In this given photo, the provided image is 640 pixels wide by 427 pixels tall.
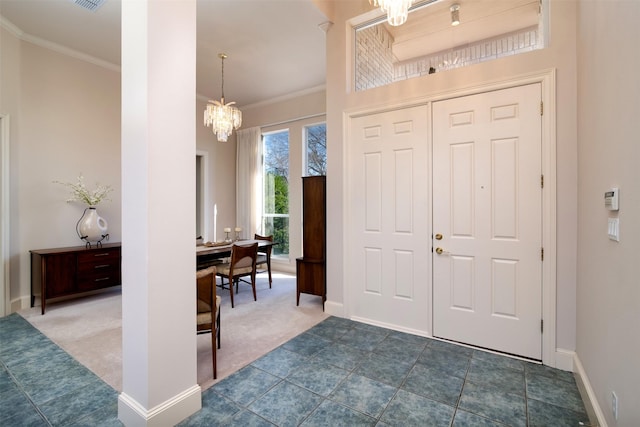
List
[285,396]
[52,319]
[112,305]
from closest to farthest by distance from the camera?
[285,396]
[52,319]
[112,305]

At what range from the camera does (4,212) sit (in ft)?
11.2

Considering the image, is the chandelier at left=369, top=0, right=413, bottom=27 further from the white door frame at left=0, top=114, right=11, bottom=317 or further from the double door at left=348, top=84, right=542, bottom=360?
the white door frame at left=0, top=114, right=11, bottom=317

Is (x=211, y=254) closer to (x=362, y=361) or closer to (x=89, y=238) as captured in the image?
(x=89, y=238)

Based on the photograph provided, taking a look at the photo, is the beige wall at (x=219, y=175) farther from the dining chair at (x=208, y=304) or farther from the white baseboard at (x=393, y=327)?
the dining chair at (x=208, y=304)

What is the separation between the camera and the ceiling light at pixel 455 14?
3.04 meters

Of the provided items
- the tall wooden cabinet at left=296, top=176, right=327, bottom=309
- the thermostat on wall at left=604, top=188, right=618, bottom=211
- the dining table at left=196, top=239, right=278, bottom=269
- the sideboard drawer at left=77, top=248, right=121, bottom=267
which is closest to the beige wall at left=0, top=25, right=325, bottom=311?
the sideboard drawer at left=77, top=248, right=121, bottom=267

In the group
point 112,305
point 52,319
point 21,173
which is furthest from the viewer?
point 112,305

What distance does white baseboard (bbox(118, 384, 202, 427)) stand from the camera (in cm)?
160

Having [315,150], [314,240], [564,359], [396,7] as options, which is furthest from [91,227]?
[564,359]

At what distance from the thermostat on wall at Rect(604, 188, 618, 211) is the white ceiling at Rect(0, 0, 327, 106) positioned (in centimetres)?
318

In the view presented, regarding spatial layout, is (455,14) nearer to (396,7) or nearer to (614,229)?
(396,7)

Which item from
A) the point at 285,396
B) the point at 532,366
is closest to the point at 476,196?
the point at 532,366

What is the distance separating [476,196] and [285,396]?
2263mm

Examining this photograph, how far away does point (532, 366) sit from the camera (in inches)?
92.0
